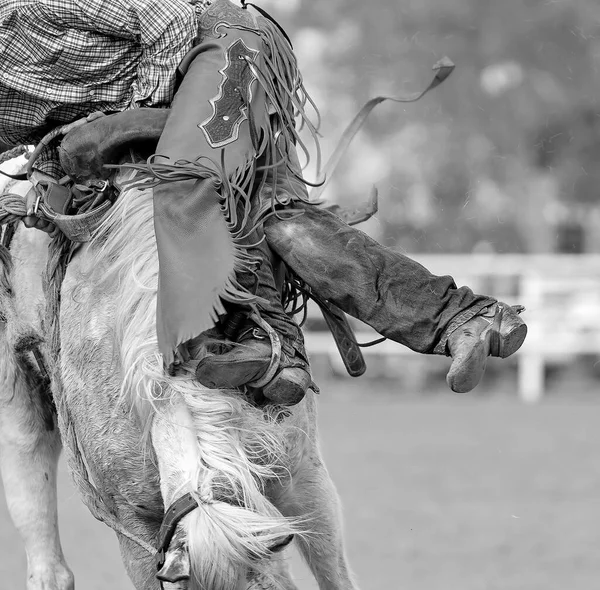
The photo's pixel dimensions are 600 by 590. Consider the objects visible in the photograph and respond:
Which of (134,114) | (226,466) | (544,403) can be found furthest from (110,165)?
(544,403)

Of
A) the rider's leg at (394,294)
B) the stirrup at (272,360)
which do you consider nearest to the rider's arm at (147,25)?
the rider's leg at (394,294)

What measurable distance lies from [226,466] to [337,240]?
2.28 ft

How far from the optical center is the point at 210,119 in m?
3.23

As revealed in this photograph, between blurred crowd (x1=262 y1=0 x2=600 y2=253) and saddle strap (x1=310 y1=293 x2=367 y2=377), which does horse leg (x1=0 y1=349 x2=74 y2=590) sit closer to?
saddle strap (x1=310 y1=293 x2=367 y2=377)

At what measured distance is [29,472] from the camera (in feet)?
13.5

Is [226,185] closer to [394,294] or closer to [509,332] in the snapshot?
[394,294]

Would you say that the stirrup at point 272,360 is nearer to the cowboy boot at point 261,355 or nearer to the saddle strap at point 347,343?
the cowboy boot at point 261,355

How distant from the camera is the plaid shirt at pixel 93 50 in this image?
3361 mm

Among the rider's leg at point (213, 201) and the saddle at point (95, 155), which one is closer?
the rider's leg at point (213, 201)

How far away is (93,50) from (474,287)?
11.6m

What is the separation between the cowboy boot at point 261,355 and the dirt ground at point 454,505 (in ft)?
4.19

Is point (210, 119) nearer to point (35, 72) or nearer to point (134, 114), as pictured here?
point (134, 114)

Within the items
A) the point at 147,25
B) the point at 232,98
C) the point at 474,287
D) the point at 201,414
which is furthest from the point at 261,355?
the point at 474,287

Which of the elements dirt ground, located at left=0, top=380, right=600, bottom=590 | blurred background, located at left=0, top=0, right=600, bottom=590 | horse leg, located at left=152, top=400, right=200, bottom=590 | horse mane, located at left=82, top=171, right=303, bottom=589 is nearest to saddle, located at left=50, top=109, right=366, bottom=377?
horse mane, located at left=82, top=171, right=303, bottom=589
